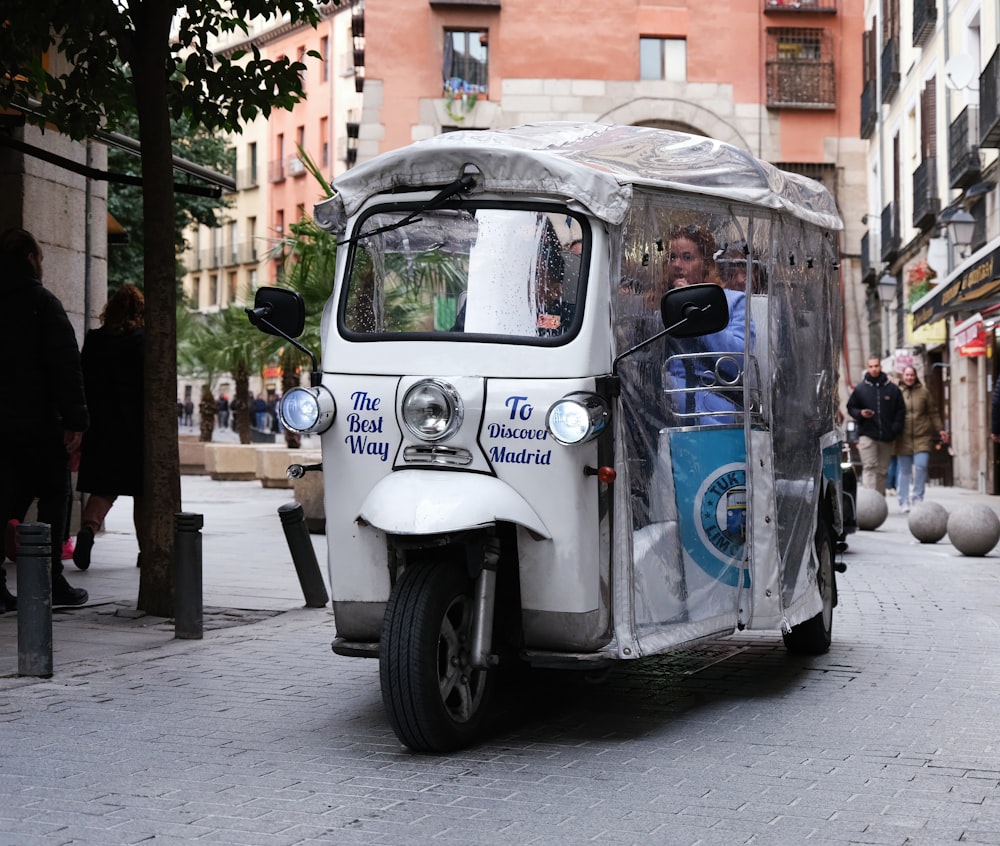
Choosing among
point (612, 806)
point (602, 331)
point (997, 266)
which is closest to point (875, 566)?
point (997, 266)

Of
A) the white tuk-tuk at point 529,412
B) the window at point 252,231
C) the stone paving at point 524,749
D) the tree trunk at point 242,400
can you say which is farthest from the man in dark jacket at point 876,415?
the window at point 252,231

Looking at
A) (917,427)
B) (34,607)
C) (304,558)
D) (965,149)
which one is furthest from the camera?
(965,149)

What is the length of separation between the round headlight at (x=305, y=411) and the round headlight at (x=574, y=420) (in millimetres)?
917

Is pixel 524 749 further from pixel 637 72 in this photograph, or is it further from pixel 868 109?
pixel 637 72

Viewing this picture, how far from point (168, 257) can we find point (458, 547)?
13.8 ft

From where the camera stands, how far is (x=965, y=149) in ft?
92.9

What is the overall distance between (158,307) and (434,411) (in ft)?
12.6

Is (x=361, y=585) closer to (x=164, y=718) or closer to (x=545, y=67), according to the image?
(x=164, y=718)

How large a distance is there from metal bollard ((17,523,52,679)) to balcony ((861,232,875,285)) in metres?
35.5

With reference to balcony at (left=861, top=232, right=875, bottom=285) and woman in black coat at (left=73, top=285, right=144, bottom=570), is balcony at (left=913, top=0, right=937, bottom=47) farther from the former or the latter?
woman in black coat at (left=73, top=285, right=144, bottom=570)

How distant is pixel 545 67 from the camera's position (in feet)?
141

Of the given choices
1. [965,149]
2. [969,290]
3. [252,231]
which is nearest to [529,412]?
[969,290]

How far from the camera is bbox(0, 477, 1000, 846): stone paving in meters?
4.90

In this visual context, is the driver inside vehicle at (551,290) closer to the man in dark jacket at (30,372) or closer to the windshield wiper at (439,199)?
the windshield wiper at (439,199)
